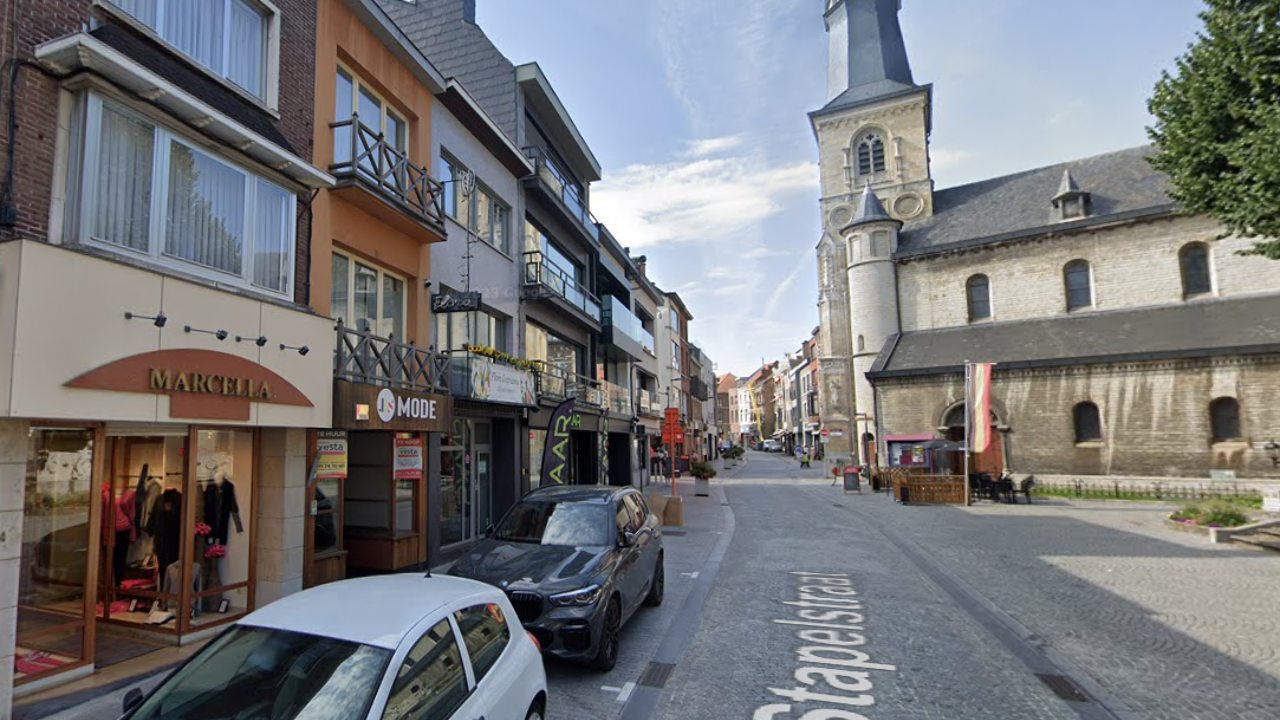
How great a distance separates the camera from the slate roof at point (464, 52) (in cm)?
1753

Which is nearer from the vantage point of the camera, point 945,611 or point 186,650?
point 186,650

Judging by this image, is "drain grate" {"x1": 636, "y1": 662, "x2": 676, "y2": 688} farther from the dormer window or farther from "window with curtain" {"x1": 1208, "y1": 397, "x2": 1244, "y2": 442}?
the dormer window

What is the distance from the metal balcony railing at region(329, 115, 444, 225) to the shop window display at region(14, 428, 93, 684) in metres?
5.06

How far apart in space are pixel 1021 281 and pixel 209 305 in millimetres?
37808

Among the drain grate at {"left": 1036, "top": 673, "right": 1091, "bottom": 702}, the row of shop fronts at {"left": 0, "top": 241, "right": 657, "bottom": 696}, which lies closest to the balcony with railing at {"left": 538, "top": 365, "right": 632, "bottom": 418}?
the row of shop fronts at {"left": 0, "top": 241, "right": 657, "bottom": 696}

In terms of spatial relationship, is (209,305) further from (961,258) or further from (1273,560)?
(961,258)

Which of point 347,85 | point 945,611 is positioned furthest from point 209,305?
point 945,611

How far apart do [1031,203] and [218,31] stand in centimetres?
4078

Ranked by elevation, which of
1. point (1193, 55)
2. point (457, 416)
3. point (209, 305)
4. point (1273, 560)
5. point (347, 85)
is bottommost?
point (1273, 560)

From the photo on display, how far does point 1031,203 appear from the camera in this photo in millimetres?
36250

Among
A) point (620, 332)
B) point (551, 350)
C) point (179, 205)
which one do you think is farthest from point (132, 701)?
point (620, 332)

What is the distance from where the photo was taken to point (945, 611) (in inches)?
335

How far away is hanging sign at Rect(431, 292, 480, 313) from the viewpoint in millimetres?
11305

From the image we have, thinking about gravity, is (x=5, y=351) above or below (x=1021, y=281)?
below
